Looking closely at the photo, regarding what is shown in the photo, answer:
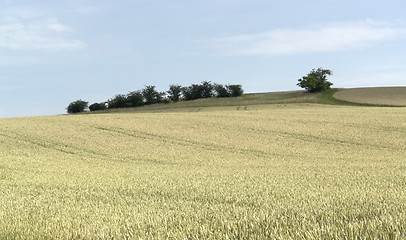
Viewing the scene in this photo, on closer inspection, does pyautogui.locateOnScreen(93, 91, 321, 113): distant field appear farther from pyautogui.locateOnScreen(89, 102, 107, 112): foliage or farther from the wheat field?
the wheat field

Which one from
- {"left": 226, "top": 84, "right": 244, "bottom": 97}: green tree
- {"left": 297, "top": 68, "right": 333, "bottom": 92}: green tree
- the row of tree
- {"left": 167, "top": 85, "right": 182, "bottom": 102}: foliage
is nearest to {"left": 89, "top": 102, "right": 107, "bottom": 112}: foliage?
the row of tree

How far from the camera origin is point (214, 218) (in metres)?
3.52

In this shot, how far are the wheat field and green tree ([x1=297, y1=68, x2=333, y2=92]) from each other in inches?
1127

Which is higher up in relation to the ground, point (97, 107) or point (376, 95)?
point (97, 107)

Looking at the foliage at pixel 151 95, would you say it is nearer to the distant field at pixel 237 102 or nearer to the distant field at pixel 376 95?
the distant field at pixel 237 102

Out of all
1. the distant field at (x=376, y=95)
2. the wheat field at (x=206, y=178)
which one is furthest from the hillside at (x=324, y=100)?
the wheat field at (x=206, y=178)

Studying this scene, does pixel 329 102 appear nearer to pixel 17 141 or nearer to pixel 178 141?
pixel 178 141

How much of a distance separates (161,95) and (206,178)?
55.9m

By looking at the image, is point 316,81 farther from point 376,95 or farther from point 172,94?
point 172,94

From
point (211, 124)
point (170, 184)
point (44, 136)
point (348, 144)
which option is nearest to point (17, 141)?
point (44, 136)

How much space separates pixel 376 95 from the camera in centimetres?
5716

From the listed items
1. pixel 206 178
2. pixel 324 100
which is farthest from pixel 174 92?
pixel 206 178

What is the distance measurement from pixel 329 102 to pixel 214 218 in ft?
172

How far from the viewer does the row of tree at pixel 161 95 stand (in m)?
63.4
